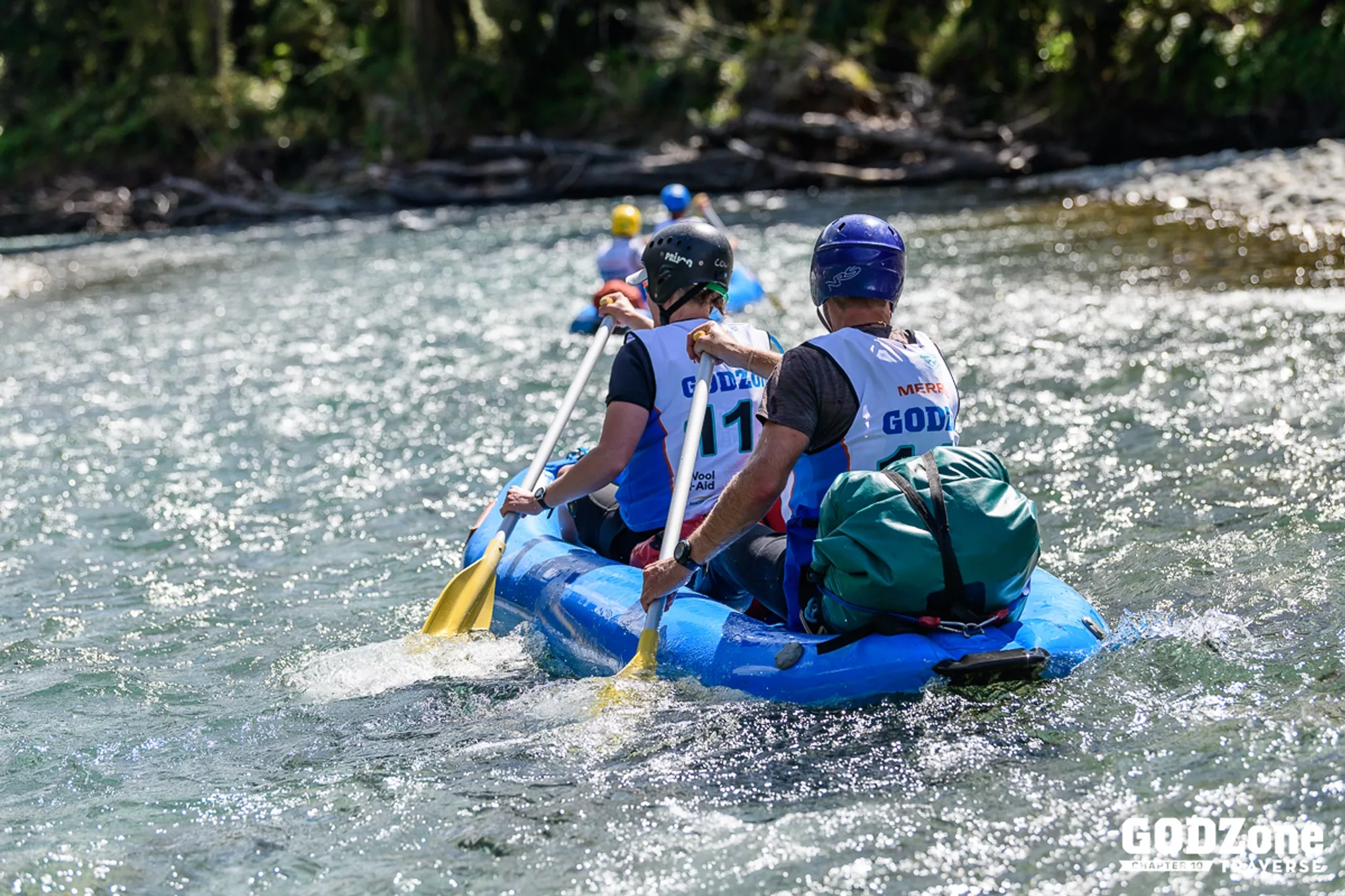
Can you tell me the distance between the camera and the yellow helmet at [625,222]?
411 inches

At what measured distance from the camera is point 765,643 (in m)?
4.12

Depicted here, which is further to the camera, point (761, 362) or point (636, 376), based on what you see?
point (636, 376)

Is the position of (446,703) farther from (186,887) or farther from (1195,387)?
(1195,387)

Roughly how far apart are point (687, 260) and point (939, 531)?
1.45 meters

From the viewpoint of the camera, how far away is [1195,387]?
26.9ft

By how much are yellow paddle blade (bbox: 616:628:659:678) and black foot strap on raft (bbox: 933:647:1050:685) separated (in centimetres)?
89

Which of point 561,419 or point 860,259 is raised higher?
point 860,259

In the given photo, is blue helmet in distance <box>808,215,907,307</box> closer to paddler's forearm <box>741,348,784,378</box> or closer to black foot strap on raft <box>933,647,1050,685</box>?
paddler's forearm <box>741,348,784,378</box>

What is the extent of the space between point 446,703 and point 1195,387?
530 cm

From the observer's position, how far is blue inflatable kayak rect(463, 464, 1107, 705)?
152 inches

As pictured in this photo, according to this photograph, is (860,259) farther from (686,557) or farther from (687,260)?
(686,557)

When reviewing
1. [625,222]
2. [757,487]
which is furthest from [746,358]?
[625,222]

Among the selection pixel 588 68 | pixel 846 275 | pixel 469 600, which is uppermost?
pixel 846 275

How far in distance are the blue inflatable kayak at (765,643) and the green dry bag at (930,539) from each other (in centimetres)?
11
